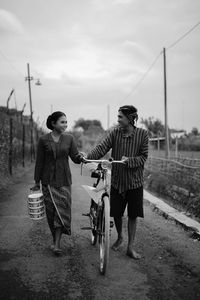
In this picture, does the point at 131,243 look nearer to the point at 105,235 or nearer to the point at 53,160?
the point at 105,235

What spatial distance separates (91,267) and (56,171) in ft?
4.50

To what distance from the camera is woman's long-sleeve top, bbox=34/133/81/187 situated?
543 cm

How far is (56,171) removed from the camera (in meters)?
5.44

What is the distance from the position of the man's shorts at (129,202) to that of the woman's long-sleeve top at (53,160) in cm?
70

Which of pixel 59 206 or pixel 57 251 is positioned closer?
pixel 57 251

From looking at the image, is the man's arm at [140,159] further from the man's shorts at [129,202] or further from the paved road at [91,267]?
the paved road at [91,267]

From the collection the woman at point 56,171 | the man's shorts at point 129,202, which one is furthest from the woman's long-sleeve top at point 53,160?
the man's shorts at point 129,202

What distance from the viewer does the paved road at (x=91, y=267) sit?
4117 millimetres

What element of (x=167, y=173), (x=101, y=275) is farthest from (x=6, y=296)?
(x=167, y=173)

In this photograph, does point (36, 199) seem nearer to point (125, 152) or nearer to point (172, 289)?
point (125, 152)

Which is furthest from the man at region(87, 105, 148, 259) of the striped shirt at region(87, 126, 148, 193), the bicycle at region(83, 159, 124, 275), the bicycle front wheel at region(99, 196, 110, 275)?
the bicycle front wheel at region(99, 196, 110, 275)

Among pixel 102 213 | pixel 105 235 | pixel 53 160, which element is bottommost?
pixel 105 235

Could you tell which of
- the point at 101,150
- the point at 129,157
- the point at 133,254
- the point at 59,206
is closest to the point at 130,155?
the point at 129,157

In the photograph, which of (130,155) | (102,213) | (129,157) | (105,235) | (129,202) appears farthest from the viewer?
(129,202)
